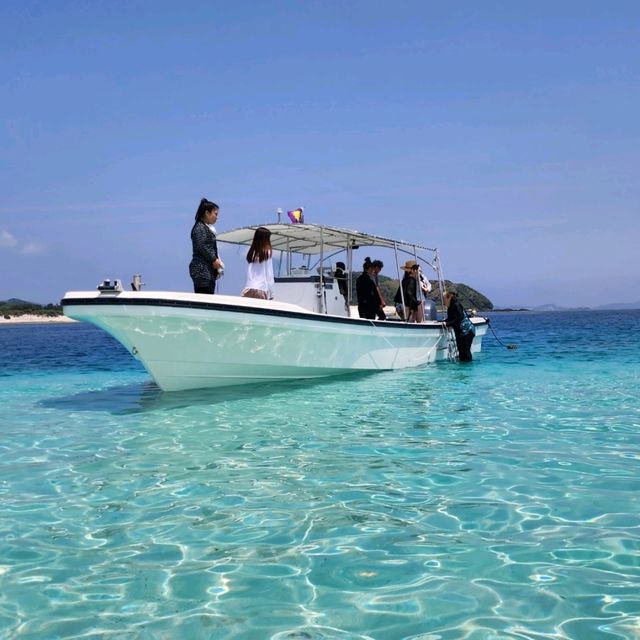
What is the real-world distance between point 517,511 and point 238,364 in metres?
7.04

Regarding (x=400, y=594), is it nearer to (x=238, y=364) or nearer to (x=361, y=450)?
(x=361, y=450)

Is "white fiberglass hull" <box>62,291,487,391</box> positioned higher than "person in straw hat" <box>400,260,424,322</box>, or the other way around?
"person in straw hat" <box>400,260,424,322</box>

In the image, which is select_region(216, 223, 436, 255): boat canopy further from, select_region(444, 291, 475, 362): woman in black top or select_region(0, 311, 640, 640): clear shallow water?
select_region(0, 311, 640, 640): clear shallow water

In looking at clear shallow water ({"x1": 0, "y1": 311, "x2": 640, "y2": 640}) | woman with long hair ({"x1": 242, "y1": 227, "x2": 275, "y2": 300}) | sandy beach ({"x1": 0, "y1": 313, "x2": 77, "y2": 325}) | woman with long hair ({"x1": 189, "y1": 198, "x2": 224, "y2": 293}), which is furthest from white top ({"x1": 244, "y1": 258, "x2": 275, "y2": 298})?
sandy beach ({"x1": 0, "y1": 313, "x2": 77, "y2": 325})

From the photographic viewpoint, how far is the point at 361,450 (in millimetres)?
6184

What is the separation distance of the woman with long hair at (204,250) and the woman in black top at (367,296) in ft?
13.9

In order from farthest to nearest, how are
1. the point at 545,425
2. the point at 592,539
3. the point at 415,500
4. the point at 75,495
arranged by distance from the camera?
the point at 545,425, the point at 75,495, the point at 415,500, the point at 592,539

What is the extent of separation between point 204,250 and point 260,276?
1440 mm

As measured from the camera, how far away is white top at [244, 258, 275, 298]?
10953mm

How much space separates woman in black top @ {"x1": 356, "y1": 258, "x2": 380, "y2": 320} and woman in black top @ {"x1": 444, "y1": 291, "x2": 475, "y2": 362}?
3510 millimetres

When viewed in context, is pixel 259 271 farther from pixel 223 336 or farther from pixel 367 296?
pixel 367 296

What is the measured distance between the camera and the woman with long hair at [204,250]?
973 cm

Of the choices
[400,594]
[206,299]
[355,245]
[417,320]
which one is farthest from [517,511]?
[417,320]

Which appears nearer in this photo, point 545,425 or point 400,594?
point 400,594
